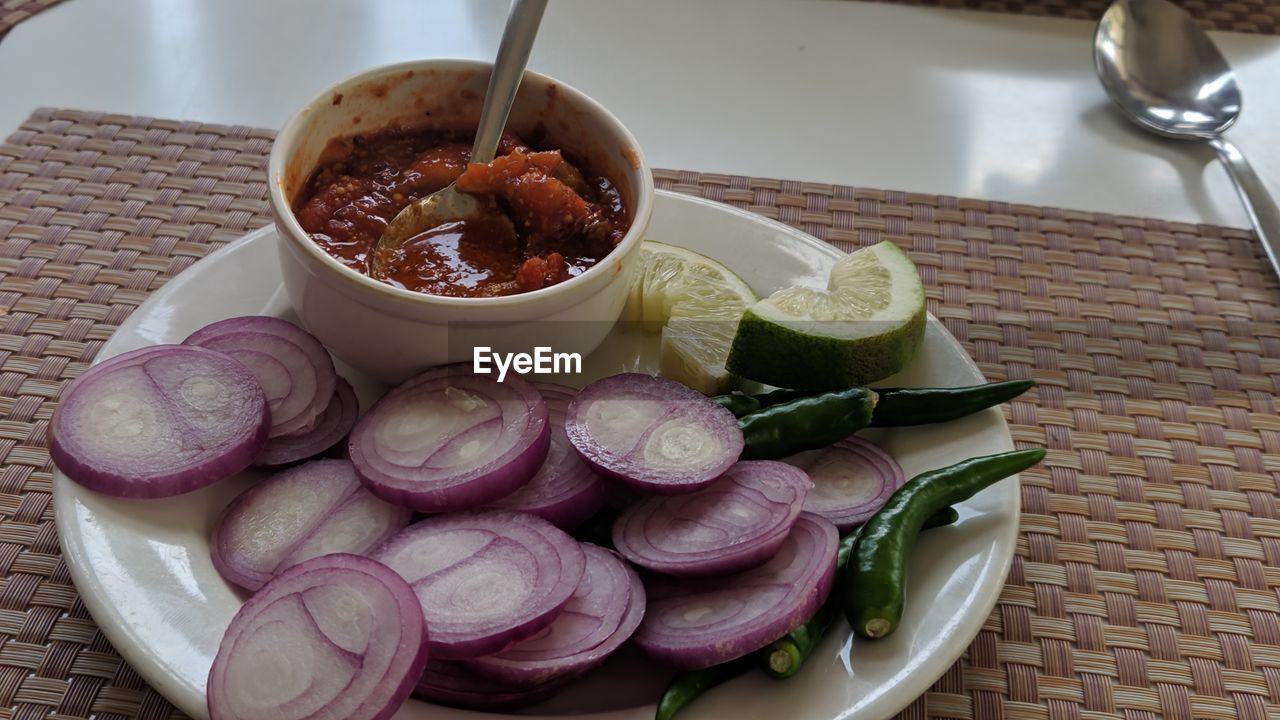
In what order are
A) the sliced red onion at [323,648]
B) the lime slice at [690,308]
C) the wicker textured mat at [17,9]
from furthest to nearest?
the wicker textured mat at [17,9], the lime slice at [690,308], the sliced red onion at [323,648]

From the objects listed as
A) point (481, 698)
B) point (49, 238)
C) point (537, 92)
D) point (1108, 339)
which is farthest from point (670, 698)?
point (49, 238)

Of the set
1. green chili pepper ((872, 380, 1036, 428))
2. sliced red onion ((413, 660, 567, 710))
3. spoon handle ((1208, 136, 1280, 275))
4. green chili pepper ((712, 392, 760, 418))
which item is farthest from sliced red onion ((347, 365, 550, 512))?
spoon handle ((1208, 136, 1280, 275))

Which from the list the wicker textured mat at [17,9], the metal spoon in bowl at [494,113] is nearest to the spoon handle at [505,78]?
the metal spoon in bowl at [494,113]

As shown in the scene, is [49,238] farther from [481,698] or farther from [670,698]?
[670,698]

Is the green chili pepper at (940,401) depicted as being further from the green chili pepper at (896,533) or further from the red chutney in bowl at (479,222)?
the red chutney in bowl at (479,222)

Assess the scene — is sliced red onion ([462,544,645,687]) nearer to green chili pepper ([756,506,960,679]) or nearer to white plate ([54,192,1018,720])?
white plate ([54,192,1018,720])
